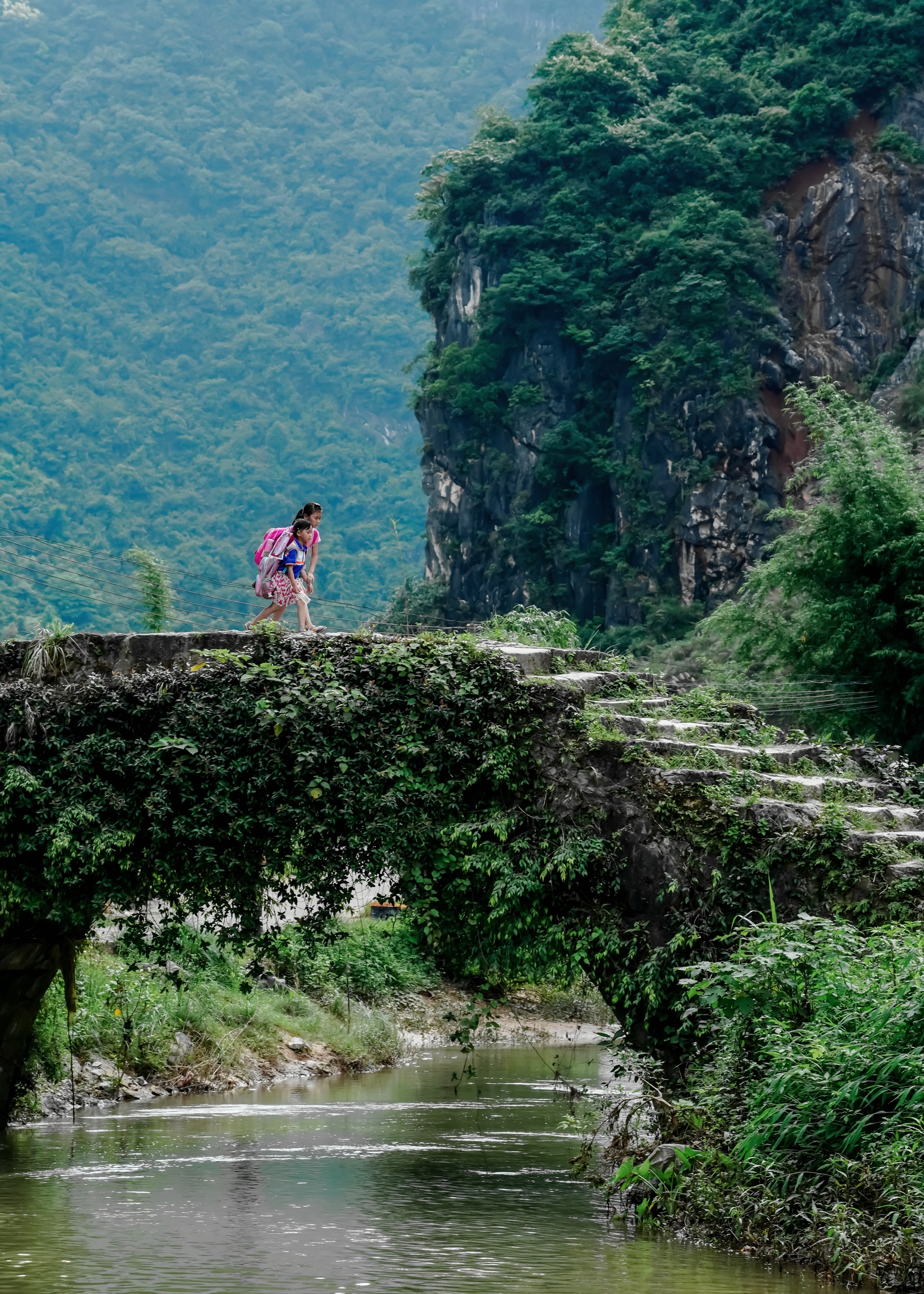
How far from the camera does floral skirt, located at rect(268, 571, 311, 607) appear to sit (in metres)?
13.2

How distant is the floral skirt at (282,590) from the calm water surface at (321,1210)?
4.59 m

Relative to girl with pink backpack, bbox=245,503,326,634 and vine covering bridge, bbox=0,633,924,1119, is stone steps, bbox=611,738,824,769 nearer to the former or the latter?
vine covering bridge, bbox=0,633,924,1119

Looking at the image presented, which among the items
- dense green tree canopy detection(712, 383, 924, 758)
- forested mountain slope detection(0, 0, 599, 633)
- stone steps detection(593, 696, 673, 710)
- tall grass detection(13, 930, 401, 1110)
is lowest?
tall grass detection(13, 930, 401, 1110)

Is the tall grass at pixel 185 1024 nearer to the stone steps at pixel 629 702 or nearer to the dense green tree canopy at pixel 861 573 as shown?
the stone steps at pixel 629 702

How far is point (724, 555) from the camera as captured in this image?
45156 mm

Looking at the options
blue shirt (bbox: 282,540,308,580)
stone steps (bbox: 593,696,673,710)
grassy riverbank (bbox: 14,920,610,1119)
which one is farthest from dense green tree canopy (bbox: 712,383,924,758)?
blue shirt (bbox: 282,540,308,580)

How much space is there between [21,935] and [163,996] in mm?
5585

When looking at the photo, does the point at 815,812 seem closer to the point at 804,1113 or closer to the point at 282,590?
the point at 804,1113

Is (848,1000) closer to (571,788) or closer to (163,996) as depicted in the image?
(571,788)

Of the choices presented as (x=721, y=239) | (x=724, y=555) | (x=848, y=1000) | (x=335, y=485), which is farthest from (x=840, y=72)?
(x=848, y=1000)

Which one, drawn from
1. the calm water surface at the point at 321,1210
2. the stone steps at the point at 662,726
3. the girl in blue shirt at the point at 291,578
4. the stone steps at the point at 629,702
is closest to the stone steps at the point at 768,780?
the stone steps at the point at 662,726

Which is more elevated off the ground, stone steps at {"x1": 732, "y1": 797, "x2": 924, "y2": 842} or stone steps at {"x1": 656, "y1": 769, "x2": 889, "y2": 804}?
stone steps at {"x1": 656, "y1": 769, "x2": 889, "y2": 804}

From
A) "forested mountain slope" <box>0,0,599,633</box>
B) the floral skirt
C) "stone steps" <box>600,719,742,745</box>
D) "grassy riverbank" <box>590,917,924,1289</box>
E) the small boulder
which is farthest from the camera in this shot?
"forested mountain slope" <box>0,0,599,633</box>

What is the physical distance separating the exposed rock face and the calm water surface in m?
30.4
